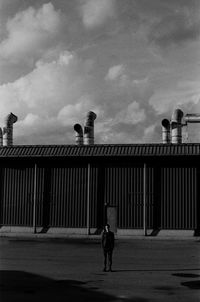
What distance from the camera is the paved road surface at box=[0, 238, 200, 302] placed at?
12523 mm

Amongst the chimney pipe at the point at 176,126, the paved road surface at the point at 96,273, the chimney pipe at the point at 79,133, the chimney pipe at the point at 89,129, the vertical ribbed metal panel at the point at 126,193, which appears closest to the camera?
the paved road surface at the point at 96,273

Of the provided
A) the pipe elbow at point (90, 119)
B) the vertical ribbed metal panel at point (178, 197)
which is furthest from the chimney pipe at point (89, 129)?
the vertical ribbed metal panel at point (178, 197)

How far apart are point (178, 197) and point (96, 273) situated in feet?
53.4

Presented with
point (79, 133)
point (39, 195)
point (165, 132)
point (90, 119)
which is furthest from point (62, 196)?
point (165, 132)

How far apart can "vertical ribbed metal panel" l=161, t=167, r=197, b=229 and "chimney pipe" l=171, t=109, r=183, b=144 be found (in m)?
7.59

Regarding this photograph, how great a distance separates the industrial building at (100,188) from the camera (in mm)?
31734

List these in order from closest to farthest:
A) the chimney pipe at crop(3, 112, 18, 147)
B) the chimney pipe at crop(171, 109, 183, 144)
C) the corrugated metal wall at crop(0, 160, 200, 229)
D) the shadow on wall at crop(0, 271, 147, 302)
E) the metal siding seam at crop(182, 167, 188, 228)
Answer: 1. the shadow on wall at crop(0, 271, 147, 302)
2. the metal siding seam at crop(182, 167, 188, 228)
3. the corrugated metal wall at crop(0, 160, 200, 229)
4. the chimney pipe at crop(171, 109, 183, 144)
5. the chimney pipe at crop(3, 112, 18, 147)

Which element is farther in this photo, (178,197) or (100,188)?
(100,188)

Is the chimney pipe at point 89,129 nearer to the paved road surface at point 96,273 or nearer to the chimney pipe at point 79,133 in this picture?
the chimney pipe at point 79,133

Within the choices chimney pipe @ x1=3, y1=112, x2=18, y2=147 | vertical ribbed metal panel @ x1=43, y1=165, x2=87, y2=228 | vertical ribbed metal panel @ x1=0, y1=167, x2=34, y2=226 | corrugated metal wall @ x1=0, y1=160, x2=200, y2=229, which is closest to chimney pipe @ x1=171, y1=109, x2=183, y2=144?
corrugated metal wall @ x1=0, y1=160, x2=200, y2=229

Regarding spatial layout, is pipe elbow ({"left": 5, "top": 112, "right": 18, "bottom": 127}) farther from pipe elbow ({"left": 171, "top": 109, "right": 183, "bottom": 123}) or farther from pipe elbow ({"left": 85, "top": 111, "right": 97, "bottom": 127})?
pipe elbow ({"left": 171, "top": 109, "right": 183, "bottom": 123})

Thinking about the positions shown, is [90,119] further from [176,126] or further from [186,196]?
[186,196]

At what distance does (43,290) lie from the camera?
43.1 feet

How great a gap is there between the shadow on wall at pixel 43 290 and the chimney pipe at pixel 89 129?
24.4m
